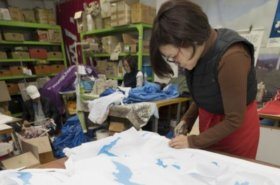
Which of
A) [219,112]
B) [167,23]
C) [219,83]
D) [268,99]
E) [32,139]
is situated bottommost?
[32,139]

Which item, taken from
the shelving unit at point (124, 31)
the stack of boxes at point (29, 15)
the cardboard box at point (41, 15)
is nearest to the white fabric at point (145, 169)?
the shelving unit at point (124, 31)

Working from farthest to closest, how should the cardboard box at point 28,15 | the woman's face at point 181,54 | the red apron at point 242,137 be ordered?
the cardboard box at point 28,15 < the red apron at point 242,137 < the woman's face at point 181,54

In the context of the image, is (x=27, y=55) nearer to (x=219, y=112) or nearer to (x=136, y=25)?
(x=136, y=25)

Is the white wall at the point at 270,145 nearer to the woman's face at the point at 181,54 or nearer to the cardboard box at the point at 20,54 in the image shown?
the woman's face at the point at 181,54

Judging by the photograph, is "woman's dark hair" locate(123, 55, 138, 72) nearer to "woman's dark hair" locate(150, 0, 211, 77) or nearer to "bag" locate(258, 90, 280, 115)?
"bag" locate(258, 90, 280, 115)

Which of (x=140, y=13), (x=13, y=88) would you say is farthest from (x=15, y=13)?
(x=140, y=13)

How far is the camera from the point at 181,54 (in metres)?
0.70

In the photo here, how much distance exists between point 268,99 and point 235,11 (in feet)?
3.17

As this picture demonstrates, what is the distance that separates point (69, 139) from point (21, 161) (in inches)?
30.8

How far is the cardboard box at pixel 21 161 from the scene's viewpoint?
1.78 meters

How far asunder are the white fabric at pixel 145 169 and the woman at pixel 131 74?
182 cm

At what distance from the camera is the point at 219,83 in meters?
0.69

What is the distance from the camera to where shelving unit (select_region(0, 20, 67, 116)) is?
3.73 m

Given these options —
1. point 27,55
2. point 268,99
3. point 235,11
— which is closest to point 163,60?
point 268,99
